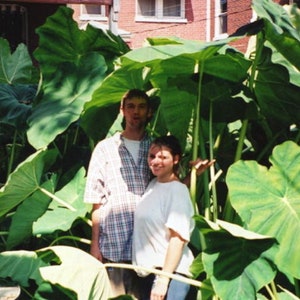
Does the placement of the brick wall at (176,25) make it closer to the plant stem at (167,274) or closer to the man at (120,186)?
the man at (120,186)

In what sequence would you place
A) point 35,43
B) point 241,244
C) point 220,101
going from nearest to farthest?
point 241,244
point 220,101
point 35,43

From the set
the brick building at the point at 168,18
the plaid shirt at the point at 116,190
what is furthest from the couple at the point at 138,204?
the brick building at the point at 168,18

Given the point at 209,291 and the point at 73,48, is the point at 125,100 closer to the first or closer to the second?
the point at 209,291

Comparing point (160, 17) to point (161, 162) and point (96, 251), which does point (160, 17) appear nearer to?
point (96, 251)

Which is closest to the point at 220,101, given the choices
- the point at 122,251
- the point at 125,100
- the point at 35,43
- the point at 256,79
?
the point at 256,79

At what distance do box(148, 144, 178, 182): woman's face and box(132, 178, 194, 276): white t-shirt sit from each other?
37 mm

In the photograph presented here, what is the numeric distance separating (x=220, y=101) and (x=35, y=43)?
31.5 ft

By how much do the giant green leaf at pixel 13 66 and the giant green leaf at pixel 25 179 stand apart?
1356 millimetres

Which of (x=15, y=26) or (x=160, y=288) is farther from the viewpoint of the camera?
(x=15, y=26)

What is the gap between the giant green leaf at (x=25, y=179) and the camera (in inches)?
136

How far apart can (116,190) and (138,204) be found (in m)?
0.13

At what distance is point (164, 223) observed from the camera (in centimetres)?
293

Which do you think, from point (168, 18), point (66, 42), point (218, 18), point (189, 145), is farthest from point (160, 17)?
point (189, 145)

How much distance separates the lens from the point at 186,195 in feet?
9.69
